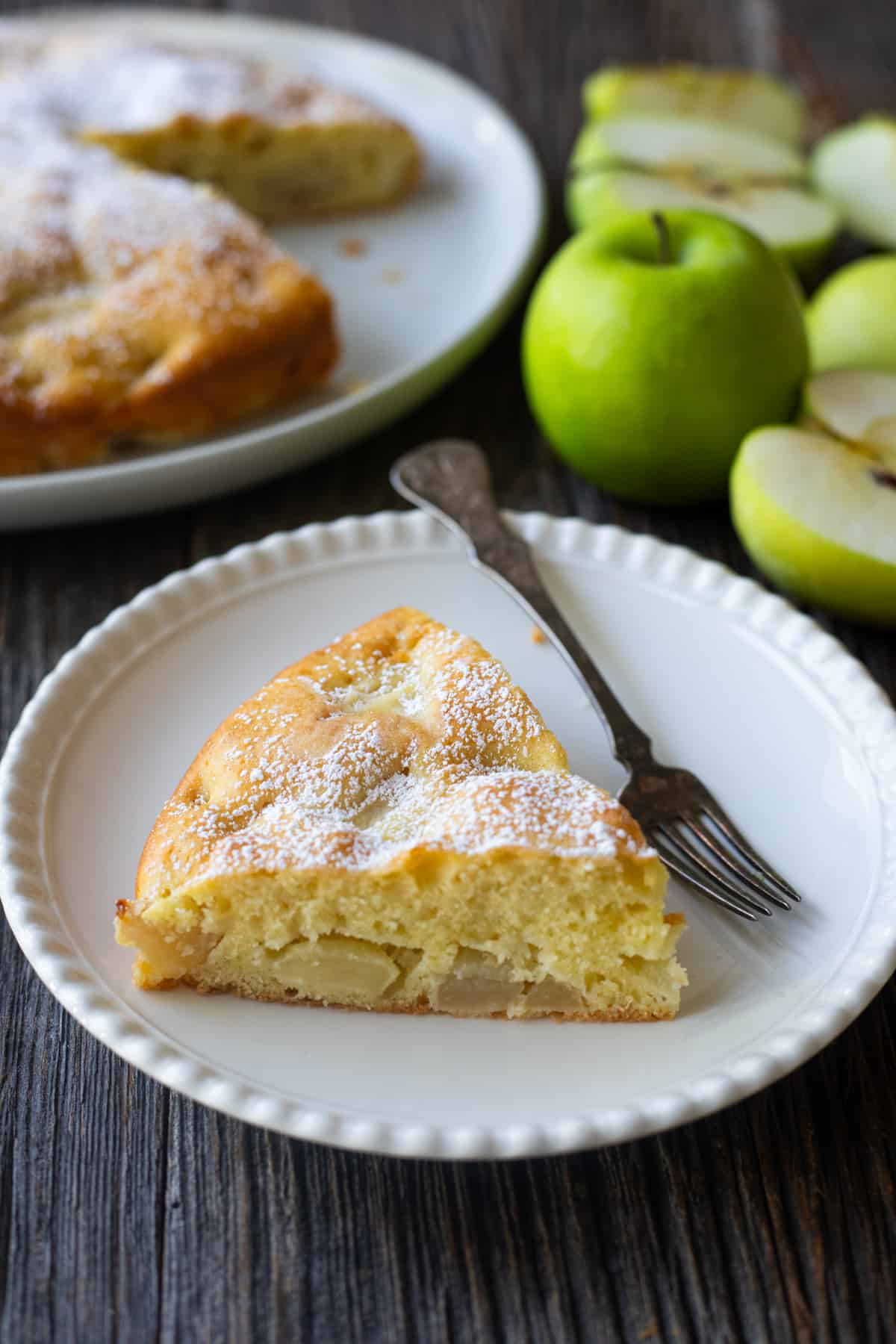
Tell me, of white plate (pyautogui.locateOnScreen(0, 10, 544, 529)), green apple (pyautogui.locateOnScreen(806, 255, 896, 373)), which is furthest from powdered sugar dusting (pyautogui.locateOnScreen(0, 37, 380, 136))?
green apple (pyautogui.locateOnScreen(806, 255, 896, 373))

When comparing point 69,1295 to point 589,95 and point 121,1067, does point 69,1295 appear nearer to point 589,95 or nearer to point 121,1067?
point 121,1067

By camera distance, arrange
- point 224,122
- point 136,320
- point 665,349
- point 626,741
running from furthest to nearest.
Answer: point 224,122 → point 136,320 → point 665,349 → point 626,741

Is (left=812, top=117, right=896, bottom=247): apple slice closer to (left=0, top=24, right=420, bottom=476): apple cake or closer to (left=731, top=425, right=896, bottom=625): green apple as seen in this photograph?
(left=0, top=24, right=420, bottom=476): apple cake

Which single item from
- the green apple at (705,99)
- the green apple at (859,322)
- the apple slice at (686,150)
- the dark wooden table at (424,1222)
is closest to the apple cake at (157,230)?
the apple slice at (686,150)

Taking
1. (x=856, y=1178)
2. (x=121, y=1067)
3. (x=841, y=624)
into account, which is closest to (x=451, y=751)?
(x=121, y=1067)

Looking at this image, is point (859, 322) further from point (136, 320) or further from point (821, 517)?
point (136, 320)

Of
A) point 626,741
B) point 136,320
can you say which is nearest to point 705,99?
point 136,320
